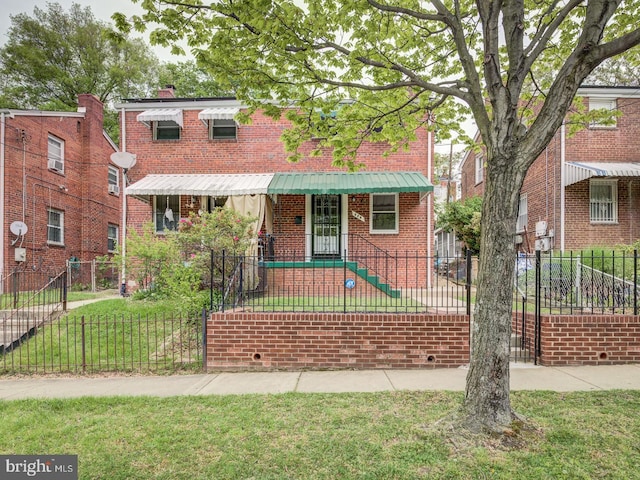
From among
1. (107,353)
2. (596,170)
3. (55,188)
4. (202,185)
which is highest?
(596,170)

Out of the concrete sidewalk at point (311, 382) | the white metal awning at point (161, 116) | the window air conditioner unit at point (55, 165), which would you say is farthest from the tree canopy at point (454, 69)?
the window air conditioner unit at point (55, 165)

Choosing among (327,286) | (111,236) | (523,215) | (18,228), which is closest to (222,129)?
(327,286)

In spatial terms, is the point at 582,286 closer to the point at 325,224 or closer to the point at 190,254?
the point at 325,224

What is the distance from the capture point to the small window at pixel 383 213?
1174 centimetres

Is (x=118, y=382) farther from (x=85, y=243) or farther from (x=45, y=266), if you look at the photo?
(x=85, y=243)

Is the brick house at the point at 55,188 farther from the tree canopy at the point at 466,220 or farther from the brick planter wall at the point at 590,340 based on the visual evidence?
the tree canopy at the point at 466,220

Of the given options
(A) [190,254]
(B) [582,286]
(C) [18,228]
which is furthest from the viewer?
(C) [18,228]

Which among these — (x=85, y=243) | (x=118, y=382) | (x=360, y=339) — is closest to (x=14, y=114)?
(x=85, y=243)

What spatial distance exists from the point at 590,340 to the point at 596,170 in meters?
8.24

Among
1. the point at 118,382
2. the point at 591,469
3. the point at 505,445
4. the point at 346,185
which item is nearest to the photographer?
the point at 591,469

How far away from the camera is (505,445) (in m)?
3.29

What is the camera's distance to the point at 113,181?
61.0ft

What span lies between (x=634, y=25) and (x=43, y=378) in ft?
34.2

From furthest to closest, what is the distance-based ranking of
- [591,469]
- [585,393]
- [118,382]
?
[118,382] → [585,393] → [591,469]
